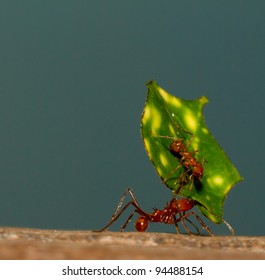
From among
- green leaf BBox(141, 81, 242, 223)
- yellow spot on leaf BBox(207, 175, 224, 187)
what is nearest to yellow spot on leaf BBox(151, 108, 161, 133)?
green leaf BBox(141, 81, 242, 223)

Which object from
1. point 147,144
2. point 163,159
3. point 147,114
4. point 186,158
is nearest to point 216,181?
point 186,158

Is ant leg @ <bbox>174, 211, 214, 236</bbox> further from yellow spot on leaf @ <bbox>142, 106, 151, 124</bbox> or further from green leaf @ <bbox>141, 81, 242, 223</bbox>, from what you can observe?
yellow spot on leaf @ <bbox>142, 106, 151, 124</bbox>

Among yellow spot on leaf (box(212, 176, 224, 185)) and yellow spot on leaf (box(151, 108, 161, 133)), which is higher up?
yellow spot on leaf (box(151, 108, 161, 133))

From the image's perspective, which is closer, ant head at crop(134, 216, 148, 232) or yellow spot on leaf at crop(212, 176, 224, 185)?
yellow spot on leaf at crop(212, 176, 224, 185)

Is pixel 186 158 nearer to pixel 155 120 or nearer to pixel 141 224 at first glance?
pixel 155 120
